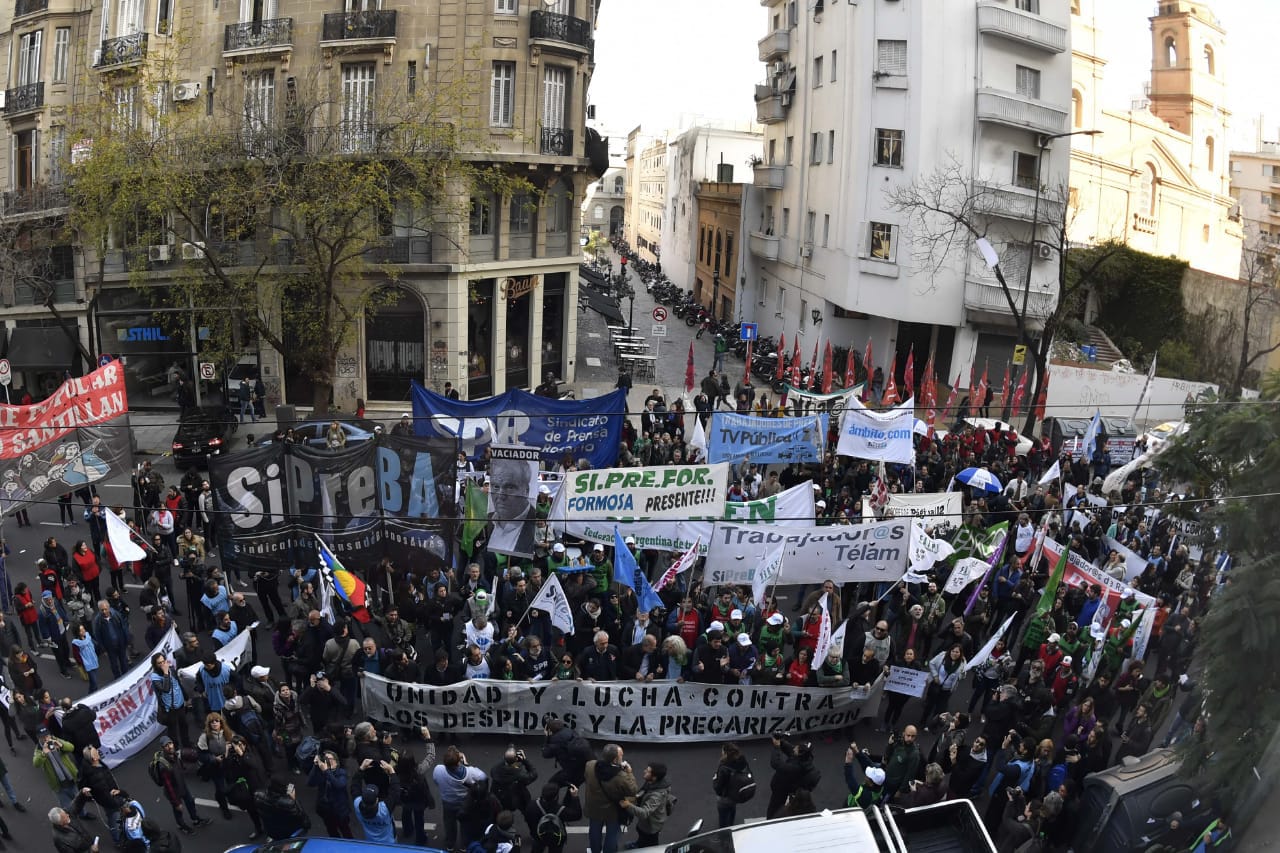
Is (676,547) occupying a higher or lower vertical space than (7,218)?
lower

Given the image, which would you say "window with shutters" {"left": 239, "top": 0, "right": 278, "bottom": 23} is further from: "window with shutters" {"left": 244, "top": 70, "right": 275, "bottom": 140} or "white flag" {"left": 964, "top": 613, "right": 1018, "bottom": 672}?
"white flag" {"left": 964, "top": 613, "right": 1018, "bottom": 672}

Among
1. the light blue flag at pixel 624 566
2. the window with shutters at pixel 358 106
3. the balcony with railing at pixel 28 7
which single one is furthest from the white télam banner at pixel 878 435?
the balcony with railing at pixel 28 7

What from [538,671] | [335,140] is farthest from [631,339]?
[538,671]

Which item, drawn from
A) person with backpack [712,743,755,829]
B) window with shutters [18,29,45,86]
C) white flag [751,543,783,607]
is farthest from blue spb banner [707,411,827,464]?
window with shutters [18,29,45,86]

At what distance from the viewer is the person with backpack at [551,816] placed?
984cm

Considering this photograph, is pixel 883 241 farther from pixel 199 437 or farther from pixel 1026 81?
pixel 199 437

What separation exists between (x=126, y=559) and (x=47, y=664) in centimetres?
195

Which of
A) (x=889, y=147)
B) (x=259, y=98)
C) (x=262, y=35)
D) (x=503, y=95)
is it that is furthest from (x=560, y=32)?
(x=889, y=147)

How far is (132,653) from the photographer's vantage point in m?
14.2

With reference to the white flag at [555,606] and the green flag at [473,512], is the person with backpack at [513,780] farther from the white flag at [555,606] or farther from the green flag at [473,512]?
the green flag at [473,512]

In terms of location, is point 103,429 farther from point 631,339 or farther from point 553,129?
point 631,339

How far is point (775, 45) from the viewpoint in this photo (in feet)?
146

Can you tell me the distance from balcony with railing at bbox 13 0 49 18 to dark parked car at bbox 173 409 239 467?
15.7 meters

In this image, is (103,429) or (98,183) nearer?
(103,429)
